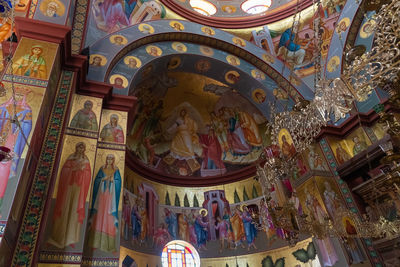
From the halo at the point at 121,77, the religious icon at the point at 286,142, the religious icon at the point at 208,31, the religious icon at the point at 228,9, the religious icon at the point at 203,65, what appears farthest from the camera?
the religious icon at the point at 228,9

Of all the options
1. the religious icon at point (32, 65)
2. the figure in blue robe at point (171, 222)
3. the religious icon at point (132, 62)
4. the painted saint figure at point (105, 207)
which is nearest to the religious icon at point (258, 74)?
the religious icon at point (132, 62)

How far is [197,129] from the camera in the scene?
12.1 meters

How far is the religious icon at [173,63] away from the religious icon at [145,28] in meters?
1.03

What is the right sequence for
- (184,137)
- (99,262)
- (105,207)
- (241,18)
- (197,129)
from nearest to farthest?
1. (99,262)
2. (105,207)
3. (241,18)
4. (184,137)
5. (197,129)

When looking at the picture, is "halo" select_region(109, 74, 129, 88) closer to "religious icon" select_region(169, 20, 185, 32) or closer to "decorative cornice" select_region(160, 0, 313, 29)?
"religious icon" select_region(169, 20, 185, 32)

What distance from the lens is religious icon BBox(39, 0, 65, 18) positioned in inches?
241

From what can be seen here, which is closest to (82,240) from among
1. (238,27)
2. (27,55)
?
(27,55)

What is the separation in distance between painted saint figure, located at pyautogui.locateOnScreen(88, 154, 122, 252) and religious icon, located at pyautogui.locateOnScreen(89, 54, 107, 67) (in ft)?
8.40

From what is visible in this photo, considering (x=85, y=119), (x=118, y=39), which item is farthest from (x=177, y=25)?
(x=85, y=119)

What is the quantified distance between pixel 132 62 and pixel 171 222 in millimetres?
5179

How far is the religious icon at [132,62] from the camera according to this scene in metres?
8.31

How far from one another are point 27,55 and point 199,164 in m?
7.41

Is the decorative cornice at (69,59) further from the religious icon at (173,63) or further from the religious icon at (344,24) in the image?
the religious icon at (344,24)

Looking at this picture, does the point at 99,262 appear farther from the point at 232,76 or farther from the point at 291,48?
the point at 291,48
